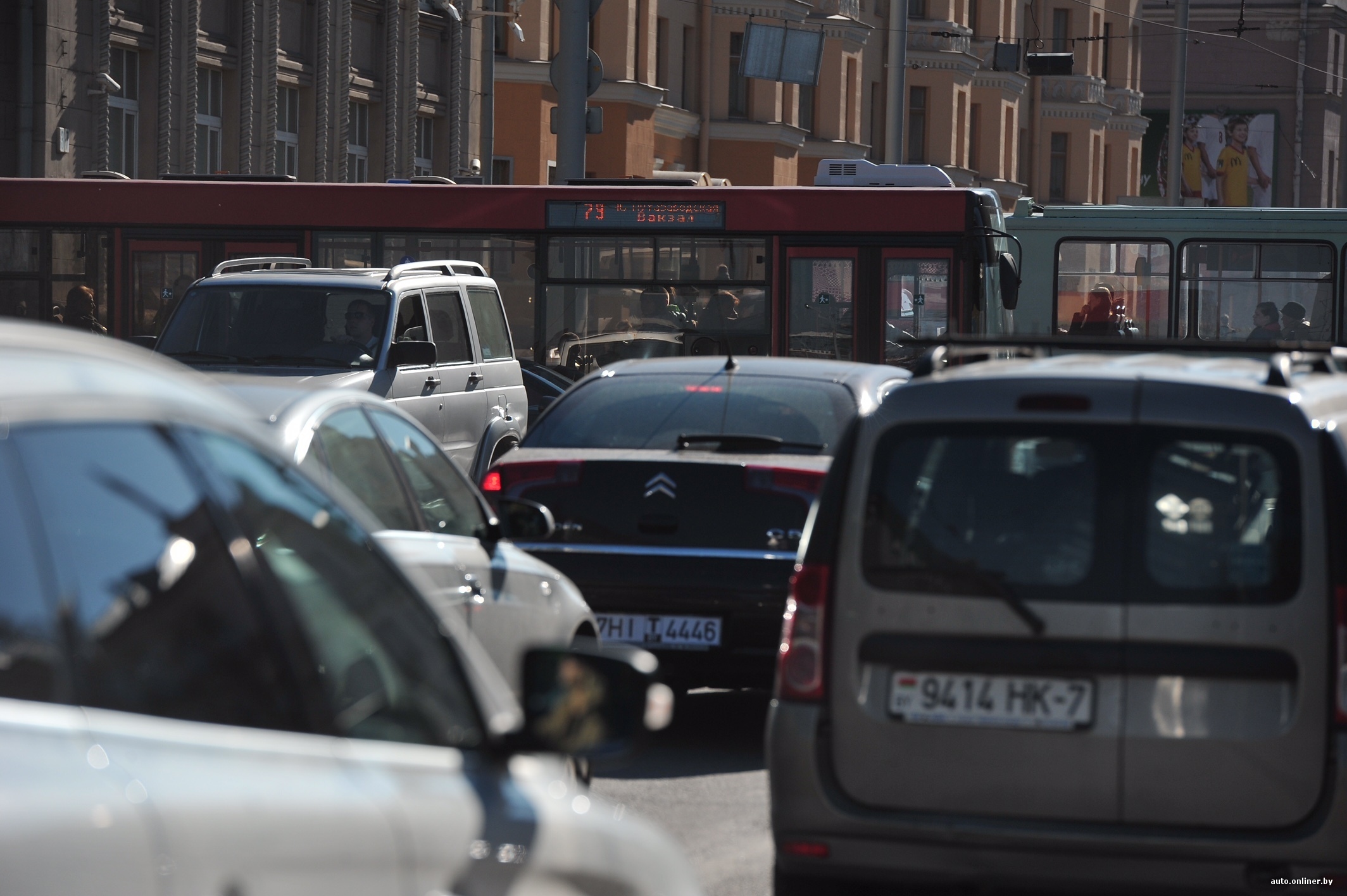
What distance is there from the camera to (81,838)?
1.67 metres

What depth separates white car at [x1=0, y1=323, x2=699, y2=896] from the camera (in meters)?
1.75

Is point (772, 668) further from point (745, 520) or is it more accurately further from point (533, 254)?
point (533, 254)

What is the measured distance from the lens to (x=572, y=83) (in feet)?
70.6

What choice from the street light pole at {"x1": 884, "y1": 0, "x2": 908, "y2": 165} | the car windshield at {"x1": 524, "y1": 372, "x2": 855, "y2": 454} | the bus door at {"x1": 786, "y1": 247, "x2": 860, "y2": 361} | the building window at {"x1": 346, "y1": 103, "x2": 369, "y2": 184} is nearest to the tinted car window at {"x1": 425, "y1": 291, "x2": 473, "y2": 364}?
the car windshield at {"x1": 524, "y1": 372, "x2": 855, "y2": 454}

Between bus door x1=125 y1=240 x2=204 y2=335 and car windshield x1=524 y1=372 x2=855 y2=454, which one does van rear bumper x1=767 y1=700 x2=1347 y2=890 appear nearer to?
car windshield x1=524 y1=372 x2=855 y2=454

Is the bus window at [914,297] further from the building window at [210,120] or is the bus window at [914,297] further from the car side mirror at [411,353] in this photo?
the building window at [210,120]

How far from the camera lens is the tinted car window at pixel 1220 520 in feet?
14.5

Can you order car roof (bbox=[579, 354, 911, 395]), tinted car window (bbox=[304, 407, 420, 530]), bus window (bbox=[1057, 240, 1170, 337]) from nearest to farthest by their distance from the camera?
1. tinted car window (bbox=[304, 407, 420, 530])
2. car roof (bbox=[579, 354, 911, 395])
3. bus window (bbox=[1057, 240, 1170, 337])

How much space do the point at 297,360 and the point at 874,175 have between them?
9928 millimetres

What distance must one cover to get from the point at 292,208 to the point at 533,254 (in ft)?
8.76

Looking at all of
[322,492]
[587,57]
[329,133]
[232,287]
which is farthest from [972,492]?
[329,133]

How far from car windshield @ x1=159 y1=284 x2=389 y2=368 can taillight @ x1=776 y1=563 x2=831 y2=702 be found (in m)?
8.35

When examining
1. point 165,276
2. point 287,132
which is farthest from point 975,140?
point 165,276

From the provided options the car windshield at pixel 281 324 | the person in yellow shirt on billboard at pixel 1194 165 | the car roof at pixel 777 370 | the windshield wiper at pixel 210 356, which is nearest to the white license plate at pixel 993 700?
the car roof at pixel 777 370
